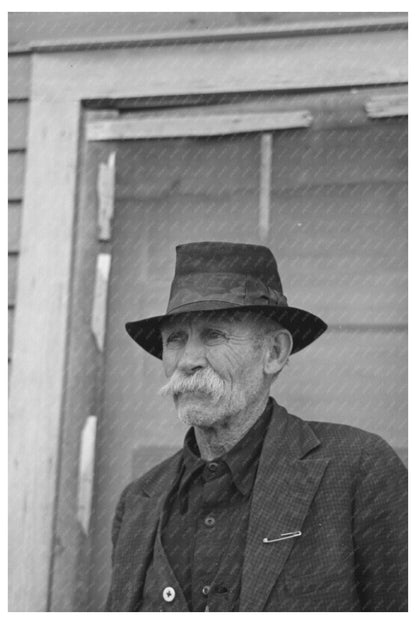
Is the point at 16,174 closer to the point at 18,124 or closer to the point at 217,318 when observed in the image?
the point at 18,124

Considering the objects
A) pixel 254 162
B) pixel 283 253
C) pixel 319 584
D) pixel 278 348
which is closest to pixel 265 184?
pixel 254 162

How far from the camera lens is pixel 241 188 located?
3.76 metres

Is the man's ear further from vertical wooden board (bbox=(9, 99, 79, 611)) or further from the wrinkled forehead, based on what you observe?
vertical wooden board (bbox=(9, 99, 79, 611))

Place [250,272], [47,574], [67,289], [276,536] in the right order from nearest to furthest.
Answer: [276,536], [250,272], [47,574], [67,289]

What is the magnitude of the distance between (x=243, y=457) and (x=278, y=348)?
46 cm

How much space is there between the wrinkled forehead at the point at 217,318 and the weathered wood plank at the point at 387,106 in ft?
4.25

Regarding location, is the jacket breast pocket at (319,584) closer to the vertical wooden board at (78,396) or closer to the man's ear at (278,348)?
the man's ear at (278,348)

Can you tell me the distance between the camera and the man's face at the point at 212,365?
2707 mm

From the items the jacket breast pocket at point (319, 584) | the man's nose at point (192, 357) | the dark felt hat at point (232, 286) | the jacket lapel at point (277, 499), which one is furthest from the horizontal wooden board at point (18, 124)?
the jacket breast pocket at point (319, 584)

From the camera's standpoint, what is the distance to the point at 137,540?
112 inches

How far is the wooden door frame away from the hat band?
93 cm

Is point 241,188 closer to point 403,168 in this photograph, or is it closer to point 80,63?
point 403,168

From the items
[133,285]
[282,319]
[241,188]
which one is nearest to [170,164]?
[241,188]
